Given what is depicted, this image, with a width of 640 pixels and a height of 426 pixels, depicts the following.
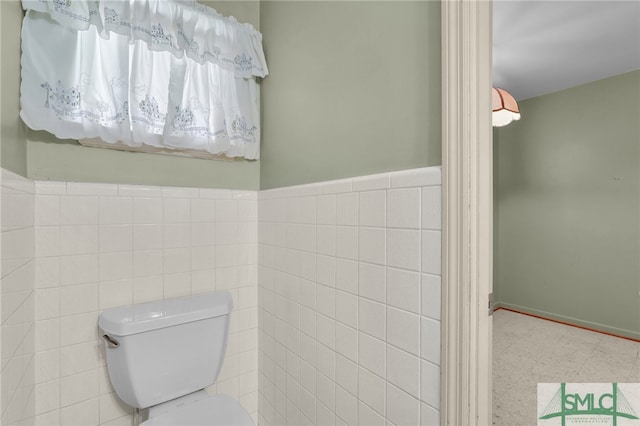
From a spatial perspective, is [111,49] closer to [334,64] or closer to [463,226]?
[334,64]

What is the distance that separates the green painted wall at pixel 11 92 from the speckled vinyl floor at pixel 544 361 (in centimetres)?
249

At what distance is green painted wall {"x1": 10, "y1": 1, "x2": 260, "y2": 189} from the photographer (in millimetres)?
923

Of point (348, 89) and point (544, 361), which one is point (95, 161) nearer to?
point (348, 89)

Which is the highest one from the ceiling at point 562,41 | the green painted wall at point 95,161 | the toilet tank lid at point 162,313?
the ceiling at point 562,41

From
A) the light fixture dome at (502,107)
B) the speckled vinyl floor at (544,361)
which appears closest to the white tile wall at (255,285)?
the speckled vinyl floor at (544,361)

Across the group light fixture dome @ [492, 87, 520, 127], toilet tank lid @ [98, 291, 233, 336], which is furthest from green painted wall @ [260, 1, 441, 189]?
light fixture dome @ [492, 87, 520, 127]

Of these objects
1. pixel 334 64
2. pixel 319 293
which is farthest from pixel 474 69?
pixel 319 293

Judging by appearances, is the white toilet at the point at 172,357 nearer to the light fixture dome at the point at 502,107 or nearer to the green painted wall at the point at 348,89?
the green painted wall at the point at 348,89

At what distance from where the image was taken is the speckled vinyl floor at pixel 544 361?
6.31 ft

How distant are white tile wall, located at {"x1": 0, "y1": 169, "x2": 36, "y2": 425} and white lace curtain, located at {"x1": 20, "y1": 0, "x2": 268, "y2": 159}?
332mm

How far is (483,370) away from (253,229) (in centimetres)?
116

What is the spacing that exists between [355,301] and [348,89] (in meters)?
0.71

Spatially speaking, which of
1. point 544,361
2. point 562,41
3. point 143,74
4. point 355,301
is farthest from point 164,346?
point 562,41

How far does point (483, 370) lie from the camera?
0.71 meters
